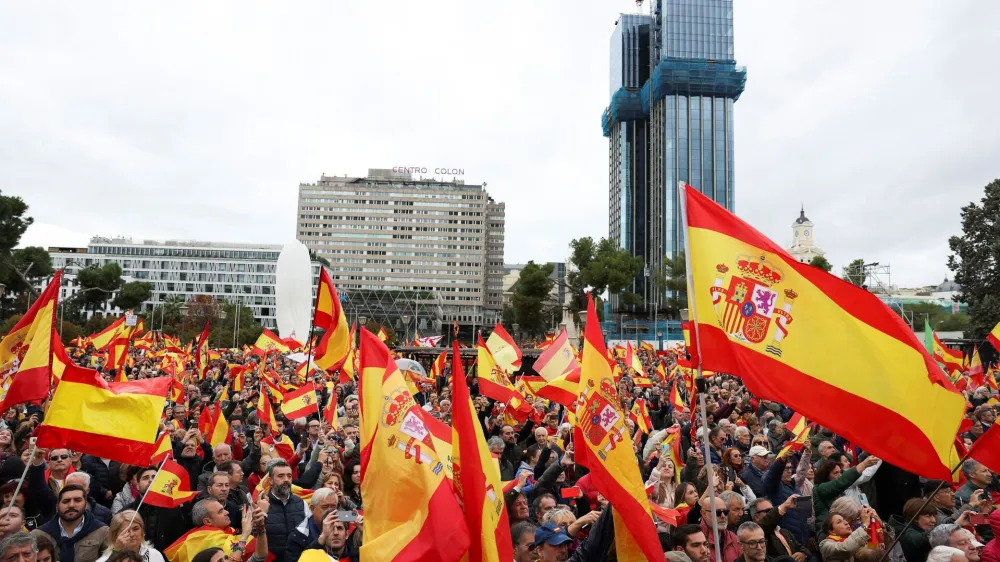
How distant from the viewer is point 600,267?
226 feet

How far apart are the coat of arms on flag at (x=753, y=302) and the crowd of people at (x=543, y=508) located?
0.73 meters

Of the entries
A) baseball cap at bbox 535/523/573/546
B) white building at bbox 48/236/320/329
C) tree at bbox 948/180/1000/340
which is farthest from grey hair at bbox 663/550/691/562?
white building at bbox 48/236/320/329

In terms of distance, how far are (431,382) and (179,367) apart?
22.7 feet

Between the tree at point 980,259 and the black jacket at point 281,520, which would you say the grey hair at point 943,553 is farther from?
the tree at point 980,259

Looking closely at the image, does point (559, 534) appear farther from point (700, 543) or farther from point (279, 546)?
point (279, 546)

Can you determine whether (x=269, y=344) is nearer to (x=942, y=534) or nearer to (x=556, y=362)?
(x=556, y=362)

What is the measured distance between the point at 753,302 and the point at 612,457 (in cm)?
162

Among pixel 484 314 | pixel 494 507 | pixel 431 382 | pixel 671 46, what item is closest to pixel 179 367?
pixel 431 382

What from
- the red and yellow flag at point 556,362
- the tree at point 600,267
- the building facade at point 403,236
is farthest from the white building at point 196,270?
the red and yellow flag at point 556,362

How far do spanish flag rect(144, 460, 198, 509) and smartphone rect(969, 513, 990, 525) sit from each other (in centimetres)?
658

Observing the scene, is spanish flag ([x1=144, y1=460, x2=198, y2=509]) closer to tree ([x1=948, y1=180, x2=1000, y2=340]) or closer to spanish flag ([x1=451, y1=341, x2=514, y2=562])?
spanish flag ([x1=451, y1=341, x2=514, y2=562])

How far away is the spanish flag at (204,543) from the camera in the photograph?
5.31m

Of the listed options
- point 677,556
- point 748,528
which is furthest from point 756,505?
point 677,556

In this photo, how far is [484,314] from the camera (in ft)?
449
